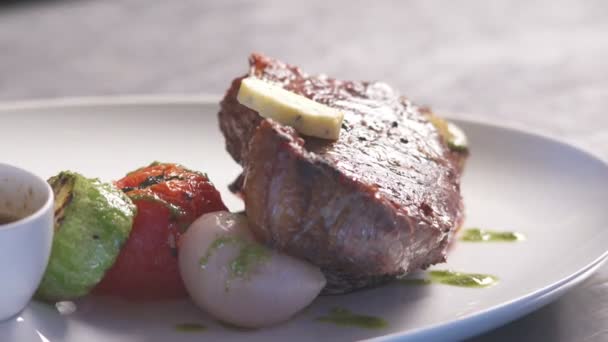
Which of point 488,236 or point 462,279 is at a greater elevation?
point 488,236

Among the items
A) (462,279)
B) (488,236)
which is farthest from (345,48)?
(462,279)

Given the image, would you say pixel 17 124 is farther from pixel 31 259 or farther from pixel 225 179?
pixel 31 259

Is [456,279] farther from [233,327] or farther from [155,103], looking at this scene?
[155,103]

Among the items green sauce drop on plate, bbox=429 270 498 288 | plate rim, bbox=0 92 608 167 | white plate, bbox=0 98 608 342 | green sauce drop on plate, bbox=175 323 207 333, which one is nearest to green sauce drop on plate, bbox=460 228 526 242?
white plate, bbox=0 98 608 342

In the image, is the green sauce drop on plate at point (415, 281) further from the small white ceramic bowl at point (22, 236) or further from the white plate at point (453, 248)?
the small white ceramic bowl at point (22, 236)

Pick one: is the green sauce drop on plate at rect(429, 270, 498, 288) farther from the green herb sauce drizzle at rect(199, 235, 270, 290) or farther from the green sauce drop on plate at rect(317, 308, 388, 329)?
the green herb sauce drizzle at rect(199, 235, 270, 290)

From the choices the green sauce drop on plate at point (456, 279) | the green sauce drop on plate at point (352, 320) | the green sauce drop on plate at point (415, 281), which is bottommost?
the green sauce drop on plate at point (352, 320)

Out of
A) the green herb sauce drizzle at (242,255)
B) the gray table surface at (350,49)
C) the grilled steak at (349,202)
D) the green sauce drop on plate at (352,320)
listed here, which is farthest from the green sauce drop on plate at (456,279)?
the gray table surface at (350,49)

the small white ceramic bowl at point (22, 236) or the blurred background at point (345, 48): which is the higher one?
the blurred background at point (345, 48)
